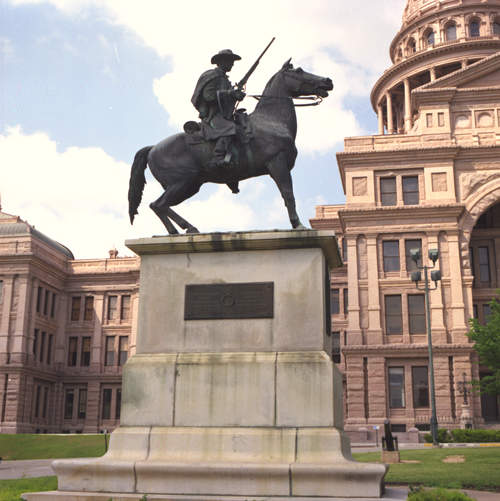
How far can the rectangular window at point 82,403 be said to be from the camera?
7731cm

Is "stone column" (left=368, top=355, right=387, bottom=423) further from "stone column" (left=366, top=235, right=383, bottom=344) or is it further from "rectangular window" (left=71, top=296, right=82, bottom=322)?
"rectangular window" (left=71, top=296, right=82, bottom=322)

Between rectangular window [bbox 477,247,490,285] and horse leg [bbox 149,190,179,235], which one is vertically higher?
rectangular window [bbox 477,247,490,285]

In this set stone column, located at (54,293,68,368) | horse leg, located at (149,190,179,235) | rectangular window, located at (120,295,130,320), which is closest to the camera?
horse leg, located at (149,190,179,235)

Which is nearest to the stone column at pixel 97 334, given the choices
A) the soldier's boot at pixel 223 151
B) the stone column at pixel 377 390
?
the stone column at pixel 377 390

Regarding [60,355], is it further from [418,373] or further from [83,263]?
[418,373]

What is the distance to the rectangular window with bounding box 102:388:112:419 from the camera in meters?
76.6

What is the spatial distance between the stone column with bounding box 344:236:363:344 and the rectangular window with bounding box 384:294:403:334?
2.12 m

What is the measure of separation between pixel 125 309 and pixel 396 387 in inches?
1620

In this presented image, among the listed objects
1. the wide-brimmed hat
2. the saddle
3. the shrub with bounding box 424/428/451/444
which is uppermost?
the wide-brimmed hat

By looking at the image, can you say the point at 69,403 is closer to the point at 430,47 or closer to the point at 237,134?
the point at 430,47

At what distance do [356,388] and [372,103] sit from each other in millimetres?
52746

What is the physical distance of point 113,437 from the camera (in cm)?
998

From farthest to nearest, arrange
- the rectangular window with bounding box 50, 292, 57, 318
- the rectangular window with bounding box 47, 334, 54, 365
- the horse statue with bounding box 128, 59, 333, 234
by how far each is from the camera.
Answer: the rectangular window with bounding box 50, 292, 57, 318 → the rectangular window with bounding box 47, 334, 54, 365 → the horse statue with bounding box 128, 59, 333, 234

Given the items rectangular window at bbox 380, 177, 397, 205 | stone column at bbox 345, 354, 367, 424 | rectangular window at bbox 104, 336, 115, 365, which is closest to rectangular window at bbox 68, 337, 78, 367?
rectangular window at bbox 104, 336, 115, 365
